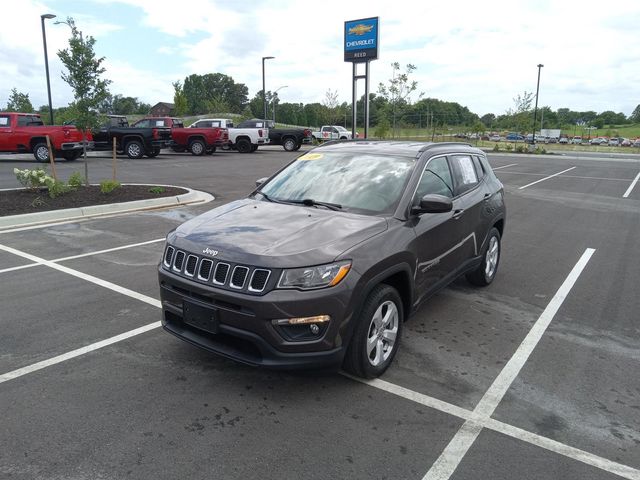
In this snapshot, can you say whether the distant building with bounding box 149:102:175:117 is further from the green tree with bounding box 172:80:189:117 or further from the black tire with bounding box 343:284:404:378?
the black tire with bounding box 343:284:404:378

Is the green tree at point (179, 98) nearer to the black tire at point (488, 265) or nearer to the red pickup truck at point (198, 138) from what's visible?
the red pickup truck at point (198, 138)

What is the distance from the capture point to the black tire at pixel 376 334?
347cm

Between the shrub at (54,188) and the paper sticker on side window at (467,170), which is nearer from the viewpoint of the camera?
the paper sticker on side window at (467,170)

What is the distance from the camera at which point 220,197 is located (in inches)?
499

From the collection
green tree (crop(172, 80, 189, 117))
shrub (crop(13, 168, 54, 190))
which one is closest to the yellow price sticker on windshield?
shrub (crop(13, 168, 54, 190))

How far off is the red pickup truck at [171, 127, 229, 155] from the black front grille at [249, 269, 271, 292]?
23917 millimetres

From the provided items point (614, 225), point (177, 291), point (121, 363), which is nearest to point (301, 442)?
point (177, 291)

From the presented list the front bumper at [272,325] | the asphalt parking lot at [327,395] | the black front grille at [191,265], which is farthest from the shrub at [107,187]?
the front bumper at [272,325]

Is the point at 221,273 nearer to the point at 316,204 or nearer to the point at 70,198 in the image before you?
the point at 316,204

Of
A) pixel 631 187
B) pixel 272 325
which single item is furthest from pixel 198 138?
pixel 272 325

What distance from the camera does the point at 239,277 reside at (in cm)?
324

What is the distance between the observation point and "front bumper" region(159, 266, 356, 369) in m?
3.14

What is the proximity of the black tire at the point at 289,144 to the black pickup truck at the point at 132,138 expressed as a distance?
9.46m

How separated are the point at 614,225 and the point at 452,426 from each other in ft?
30.2
